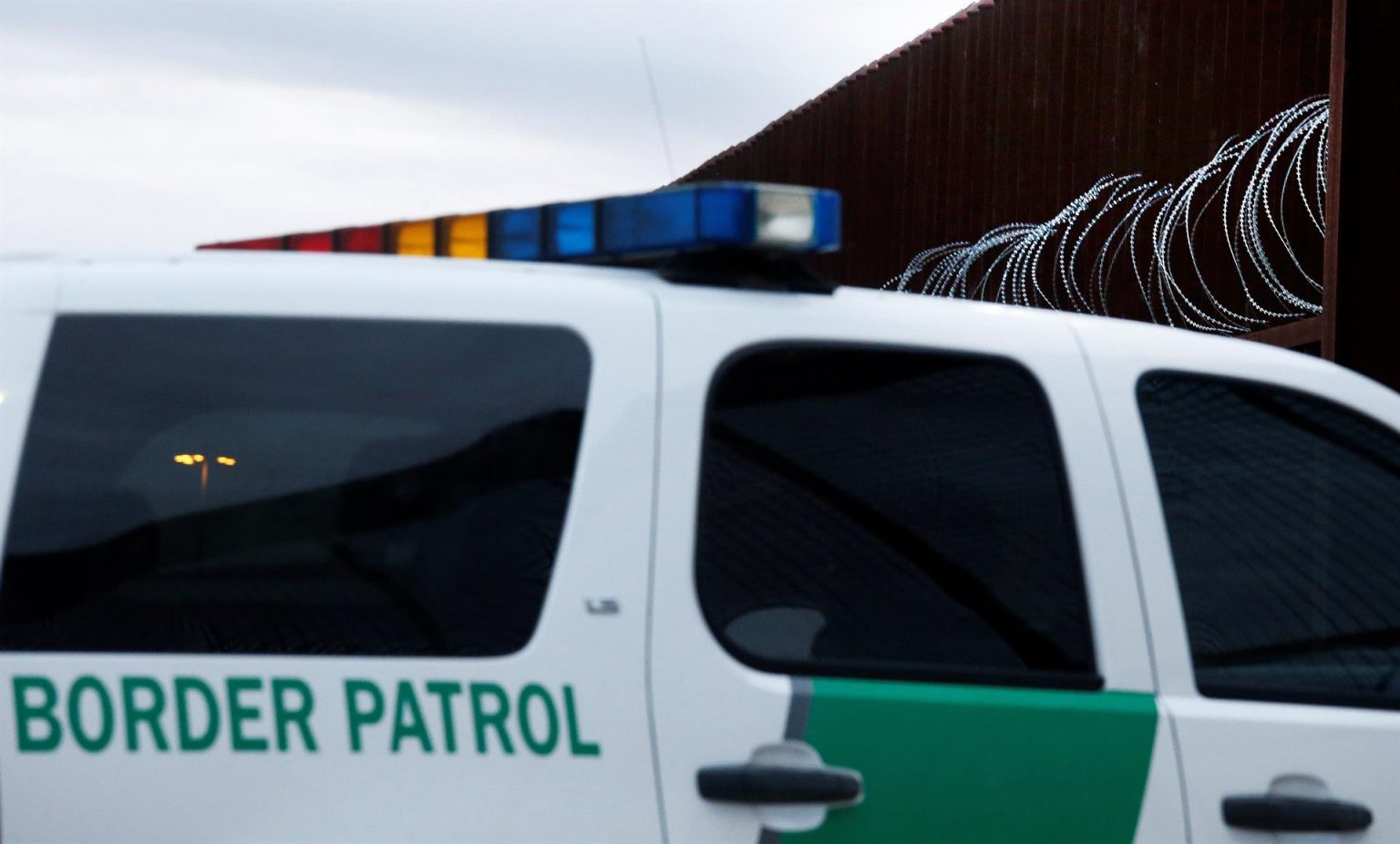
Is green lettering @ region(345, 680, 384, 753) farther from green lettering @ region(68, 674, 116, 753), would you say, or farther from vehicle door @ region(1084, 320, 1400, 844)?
vehicle door @ region(1084, 320, 1400, 844)

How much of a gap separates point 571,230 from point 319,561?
815mm

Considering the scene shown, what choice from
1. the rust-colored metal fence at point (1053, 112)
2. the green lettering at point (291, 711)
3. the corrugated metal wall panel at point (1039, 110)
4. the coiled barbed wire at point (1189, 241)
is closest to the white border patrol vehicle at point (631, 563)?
the green lettering at point (291, 711)

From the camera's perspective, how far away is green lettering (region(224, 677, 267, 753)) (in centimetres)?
263

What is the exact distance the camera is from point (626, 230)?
3195 mm

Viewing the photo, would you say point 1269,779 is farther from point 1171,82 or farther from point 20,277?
point 1171,82

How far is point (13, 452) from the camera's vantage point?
265 cm

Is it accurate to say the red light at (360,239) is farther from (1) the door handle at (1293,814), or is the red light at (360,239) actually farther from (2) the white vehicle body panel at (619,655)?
(1) the door handle at (1293,814)

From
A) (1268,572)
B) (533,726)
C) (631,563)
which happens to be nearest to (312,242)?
(631,563)

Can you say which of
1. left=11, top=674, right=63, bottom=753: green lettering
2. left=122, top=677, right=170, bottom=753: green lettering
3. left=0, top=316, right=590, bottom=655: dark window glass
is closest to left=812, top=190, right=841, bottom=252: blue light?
left=0, top=316, right=590, bottom=655: dark window glass

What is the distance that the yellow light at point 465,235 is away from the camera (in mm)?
3337

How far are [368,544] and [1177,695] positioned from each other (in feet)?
4.22

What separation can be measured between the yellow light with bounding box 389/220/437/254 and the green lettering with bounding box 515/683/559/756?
904 mm

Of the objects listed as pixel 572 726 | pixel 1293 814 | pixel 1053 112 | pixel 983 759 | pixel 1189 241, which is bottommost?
pixel 1293 814

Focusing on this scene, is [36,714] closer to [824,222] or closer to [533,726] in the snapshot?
[533,726]
